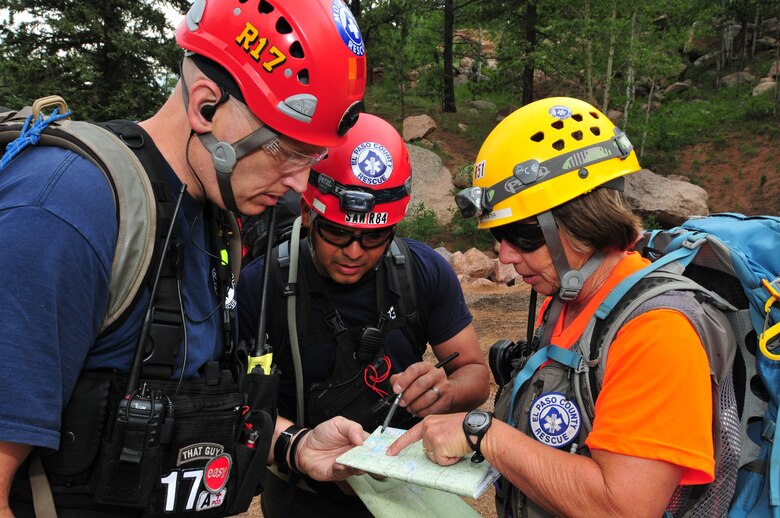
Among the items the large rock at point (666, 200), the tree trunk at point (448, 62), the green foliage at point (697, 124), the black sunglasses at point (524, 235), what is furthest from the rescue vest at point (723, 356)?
the tree trunk at point (448, 62)

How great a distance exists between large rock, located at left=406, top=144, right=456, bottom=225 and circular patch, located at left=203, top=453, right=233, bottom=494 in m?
19.2

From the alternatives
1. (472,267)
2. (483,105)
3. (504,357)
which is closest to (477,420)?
(504,357)

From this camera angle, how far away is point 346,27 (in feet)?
8.11

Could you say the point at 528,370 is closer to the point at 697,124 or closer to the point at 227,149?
the point at 227,149

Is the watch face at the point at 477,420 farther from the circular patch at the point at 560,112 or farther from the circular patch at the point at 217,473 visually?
the circular patch at the point at 560,112

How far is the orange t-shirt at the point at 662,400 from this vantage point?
6.80 feet

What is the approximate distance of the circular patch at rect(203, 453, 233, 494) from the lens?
2289 millimetres

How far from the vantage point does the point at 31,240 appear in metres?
1.69

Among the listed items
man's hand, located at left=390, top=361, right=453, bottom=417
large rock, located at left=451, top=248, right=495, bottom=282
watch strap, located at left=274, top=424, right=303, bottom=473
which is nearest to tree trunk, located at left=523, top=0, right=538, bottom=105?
large rock, located at left=451, top=248, right=495, bottom=282

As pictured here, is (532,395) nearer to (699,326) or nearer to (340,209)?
(699,326)

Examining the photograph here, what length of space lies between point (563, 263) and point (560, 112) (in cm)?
71

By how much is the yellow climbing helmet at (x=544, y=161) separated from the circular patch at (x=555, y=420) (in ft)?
2.61

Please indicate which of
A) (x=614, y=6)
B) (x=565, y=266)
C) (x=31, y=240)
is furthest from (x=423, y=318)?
(x=614, y=6)

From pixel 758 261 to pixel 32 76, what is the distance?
19.3 metres
